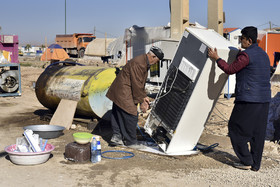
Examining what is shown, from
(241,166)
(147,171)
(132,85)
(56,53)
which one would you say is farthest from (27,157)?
(56,53)

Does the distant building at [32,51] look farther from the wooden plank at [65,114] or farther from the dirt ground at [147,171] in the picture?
the dirt ground at [147,171]

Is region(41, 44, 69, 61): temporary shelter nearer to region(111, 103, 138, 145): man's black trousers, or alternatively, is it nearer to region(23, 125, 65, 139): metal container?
region(23, 125, 65, 139): metal container

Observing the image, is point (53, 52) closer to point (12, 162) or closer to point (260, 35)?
point (260, 35)

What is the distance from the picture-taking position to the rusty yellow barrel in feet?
23.6

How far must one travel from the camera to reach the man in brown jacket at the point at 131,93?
5.71 metres

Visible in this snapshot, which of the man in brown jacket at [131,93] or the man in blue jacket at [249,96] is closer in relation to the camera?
the man in blue jacket at [249,96]

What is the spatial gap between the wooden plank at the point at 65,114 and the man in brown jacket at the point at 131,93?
168cm

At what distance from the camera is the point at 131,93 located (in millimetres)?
5840

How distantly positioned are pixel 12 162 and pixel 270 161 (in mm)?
3692

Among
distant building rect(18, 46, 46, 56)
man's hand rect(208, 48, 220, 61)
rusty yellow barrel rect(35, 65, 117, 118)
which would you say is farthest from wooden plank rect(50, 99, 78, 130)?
distant building rect(18, 46, 46, 56)

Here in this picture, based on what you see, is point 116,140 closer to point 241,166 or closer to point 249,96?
point 241,166

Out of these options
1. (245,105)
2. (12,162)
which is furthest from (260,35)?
(12,162)

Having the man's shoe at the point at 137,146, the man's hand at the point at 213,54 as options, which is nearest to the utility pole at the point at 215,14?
the man's shoe at the point at 137,146

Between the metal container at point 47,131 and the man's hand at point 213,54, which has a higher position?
the man's hand at point 213,54
